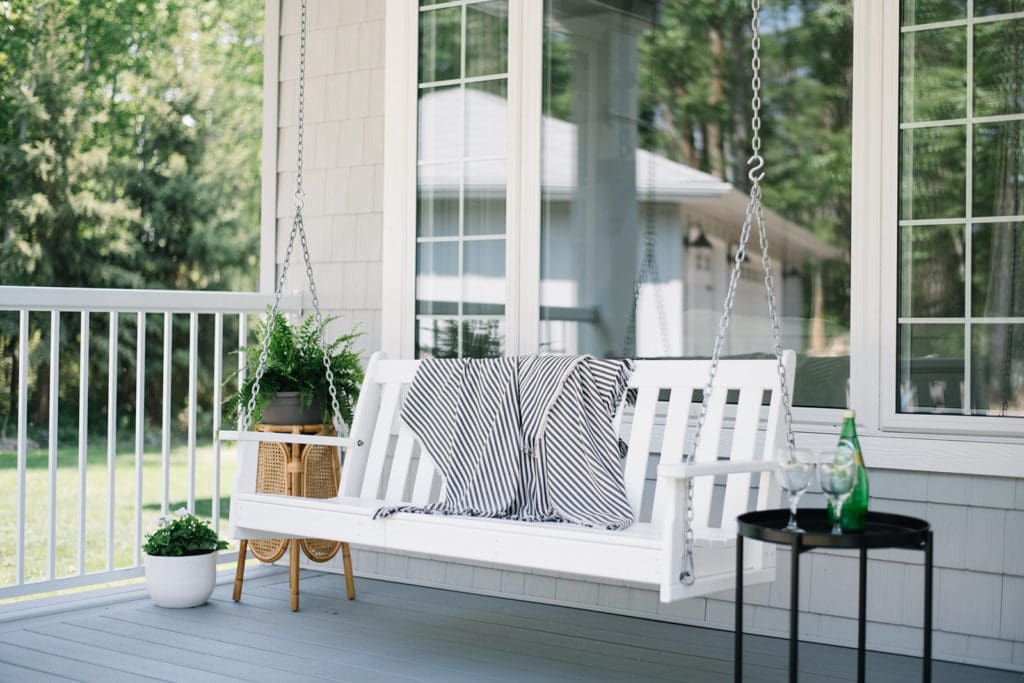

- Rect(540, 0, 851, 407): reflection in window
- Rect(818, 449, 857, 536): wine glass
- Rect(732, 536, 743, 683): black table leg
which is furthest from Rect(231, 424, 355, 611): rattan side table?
Rect(818, 449, 857, 536): wine glass

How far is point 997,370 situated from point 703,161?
12.6 ft

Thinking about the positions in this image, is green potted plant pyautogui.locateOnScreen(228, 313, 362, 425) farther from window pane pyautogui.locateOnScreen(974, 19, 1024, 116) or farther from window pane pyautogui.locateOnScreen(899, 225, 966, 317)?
window pane pyautogui.locateOnScreen(974, 19, 1024, 116)

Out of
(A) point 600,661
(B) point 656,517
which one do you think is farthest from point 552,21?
(A) point 600,661

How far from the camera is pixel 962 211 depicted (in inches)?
140

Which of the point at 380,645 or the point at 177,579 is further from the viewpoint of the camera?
the point at 177,579

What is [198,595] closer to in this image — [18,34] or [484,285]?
[484,285]

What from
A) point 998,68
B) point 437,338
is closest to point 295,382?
point 437,338

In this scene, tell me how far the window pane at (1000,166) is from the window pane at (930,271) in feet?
0.41

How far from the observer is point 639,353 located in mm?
4477

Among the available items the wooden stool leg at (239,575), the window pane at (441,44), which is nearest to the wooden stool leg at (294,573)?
the wooden stool leg at (239,575)

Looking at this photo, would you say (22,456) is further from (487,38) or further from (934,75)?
(934,75)

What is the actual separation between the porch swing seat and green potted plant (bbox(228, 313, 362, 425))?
0.26 meters

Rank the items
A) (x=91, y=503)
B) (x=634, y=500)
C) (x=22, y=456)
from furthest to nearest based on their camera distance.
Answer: (x=91, y=503) → (x=22, y=456) → (x=634, y=500)

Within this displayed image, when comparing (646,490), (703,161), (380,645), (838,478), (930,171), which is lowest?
(380,645)
